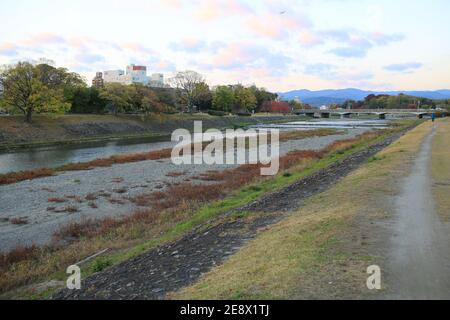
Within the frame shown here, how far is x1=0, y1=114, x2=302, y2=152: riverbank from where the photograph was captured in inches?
1784

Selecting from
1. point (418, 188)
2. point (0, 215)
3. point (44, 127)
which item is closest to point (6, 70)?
point (44, 127)

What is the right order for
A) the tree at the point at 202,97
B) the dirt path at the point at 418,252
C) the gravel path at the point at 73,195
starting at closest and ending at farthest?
the dirt path at the point at 418,252 < the gravel path at the point at 73,195 < the tree at the point at 202,97

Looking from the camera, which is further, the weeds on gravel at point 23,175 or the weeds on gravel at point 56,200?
the weeds on gravel at point 23,175

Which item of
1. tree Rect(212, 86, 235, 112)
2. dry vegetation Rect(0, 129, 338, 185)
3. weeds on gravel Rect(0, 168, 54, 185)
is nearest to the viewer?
weeds on gravel Rect(0, 168, 54, 185)

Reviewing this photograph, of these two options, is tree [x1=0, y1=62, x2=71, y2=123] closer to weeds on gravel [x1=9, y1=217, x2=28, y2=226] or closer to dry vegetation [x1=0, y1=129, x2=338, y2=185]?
dry vegetation [x1=0, y1=129, x2=338, y2=185]

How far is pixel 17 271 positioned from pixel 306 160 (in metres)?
22.4

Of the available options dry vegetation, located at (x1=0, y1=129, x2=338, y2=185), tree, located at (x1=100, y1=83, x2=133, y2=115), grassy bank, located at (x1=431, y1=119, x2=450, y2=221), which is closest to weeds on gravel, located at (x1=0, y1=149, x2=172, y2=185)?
dry vegetation, located at (x1=0, y1=129, x2=338, y2=185)

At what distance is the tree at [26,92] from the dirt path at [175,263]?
1890 inches

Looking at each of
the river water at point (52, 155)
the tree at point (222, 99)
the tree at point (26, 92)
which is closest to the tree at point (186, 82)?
the tree at point (222, 99)

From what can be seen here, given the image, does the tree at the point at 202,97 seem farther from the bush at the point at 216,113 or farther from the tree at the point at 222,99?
the bush at the point at 216,113

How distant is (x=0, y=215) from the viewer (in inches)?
603

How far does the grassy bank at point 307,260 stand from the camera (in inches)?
215

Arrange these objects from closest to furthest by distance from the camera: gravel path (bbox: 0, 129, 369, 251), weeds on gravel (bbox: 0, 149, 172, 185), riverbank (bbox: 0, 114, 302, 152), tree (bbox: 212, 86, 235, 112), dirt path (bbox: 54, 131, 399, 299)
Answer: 1. dirt path (bbox: 54, 131, 399, 299)
2. gravel path (bbox: 0, 129, 369, 251)
3. weeds on gravel (bbox: 0, 149, 172, 185)
4. riverbank (bbox: 0, 114, 302, 152)
5. tree (bbox: 212, 86, 235, 112)
